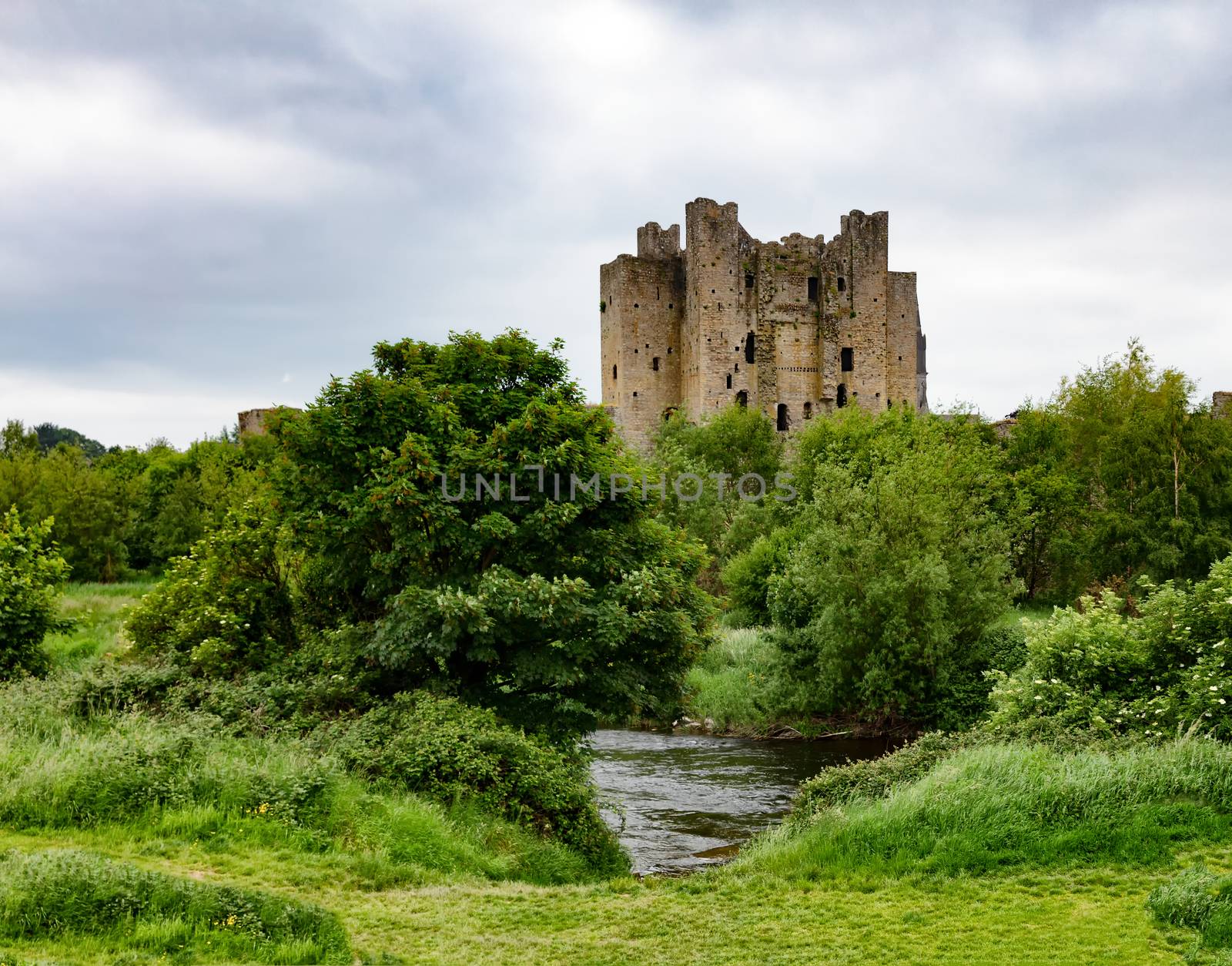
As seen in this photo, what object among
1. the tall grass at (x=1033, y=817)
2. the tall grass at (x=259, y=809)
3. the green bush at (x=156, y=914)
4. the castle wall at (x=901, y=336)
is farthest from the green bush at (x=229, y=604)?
the castle wall at (x=901, y=336)

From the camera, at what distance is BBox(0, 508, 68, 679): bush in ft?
63.0

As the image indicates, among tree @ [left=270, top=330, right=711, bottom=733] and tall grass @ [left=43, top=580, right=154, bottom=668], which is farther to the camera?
tall grass @ [left=43, top=580, right=154, bottom=668]

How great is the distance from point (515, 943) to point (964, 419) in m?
39.3

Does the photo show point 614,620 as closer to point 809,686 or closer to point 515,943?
point 515,943

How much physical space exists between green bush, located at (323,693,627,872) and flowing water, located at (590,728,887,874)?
5.10ft

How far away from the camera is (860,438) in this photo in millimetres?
43000

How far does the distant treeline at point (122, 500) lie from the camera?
4128 cm

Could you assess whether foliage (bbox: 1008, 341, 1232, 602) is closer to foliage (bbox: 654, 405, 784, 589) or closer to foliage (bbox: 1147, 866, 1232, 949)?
foliage (bbox: 654, 405, 784, 589)

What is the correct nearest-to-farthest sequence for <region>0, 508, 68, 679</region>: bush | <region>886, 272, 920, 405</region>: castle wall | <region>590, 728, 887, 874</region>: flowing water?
1. <region>590, 728, 887, 874</region>: flowing water
2. <region>0, 508, 68, 679</region>: bush
3. <region>886, 272, 920, 405</region>: castle wall

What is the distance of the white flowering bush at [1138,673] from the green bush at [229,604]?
10.7 meters

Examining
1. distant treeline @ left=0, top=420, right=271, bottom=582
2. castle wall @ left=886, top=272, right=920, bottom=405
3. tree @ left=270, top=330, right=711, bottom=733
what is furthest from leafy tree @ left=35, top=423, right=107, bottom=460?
tree @ left=270, top=330, right=711, bottom=733

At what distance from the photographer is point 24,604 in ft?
63.4

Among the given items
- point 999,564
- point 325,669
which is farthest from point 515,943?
point 999,564

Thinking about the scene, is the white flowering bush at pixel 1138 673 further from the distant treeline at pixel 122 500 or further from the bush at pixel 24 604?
the distant treeline at pixel 122 500
